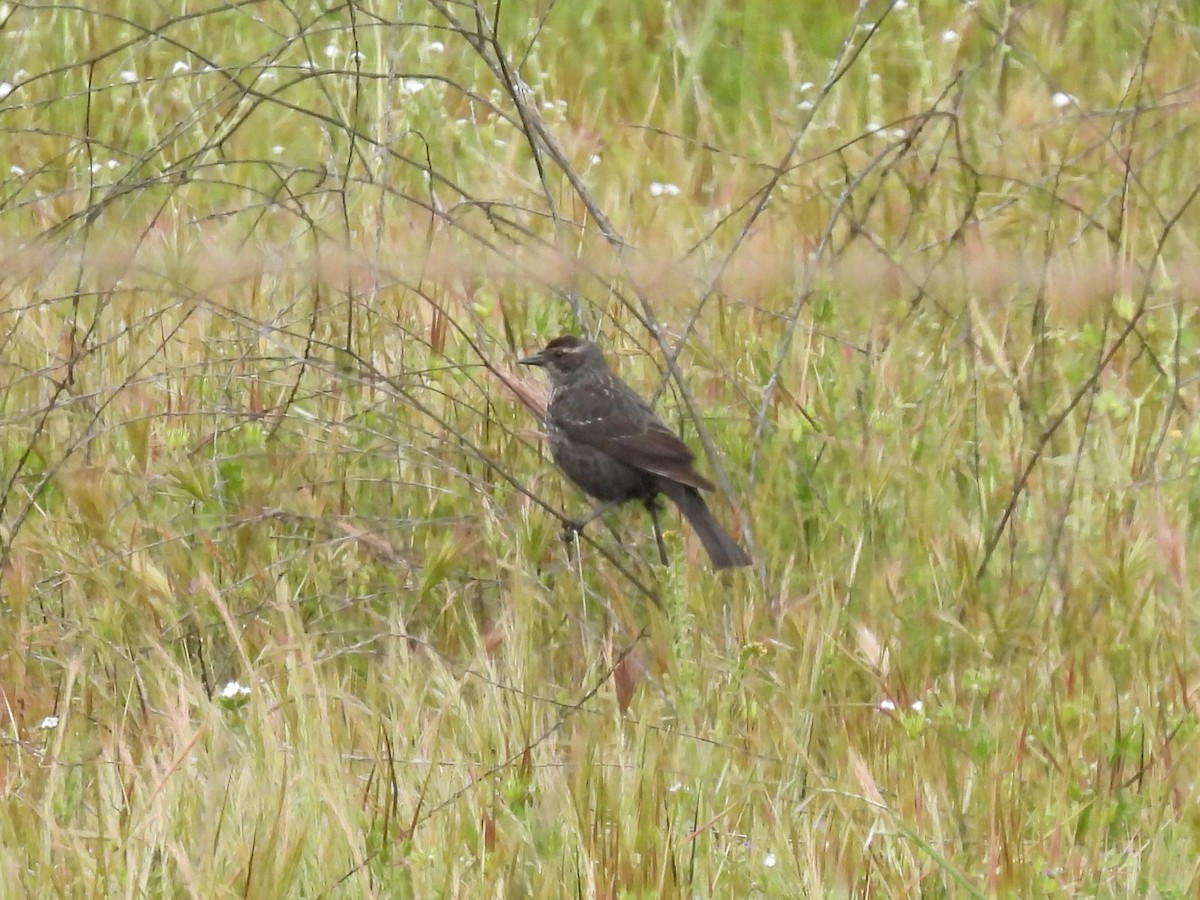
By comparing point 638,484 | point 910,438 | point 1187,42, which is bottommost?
point 638,484

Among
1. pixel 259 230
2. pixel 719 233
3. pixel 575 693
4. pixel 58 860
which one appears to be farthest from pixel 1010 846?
pixel 259 230

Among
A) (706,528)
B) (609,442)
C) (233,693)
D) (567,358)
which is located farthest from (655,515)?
(233,693)

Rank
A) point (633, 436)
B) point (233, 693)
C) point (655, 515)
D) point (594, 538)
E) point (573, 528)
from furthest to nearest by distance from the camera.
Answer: point (655, 515)
point (633, 436)
point (594, 538)
point (573, 528)
point (233, 693)

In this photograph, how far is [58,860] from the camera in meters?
2.91

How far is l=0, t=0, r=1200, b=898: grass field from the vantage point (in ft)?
9.69

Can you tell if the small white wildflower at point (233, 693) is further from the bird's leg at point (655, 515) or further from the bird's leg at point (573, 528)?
the bird's leg at point (655, 515)

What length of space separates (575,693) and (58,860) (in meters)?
1.12

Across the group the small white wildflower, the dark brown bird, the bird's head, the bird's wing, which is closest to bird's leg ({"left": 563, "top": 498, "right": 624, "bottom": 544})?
the dark brown bird

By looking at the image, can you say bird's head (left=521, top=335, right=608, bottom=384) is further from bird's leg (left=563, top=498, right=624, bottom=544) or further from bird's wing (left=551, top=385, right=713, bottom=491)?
bird's leg (left=563, top=498, right=624, bottom=544)

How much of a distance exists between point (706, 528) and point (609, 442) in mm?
628

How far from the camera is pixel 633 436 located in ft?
16.4

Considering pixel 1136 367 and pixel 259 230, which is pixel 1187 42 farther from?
pixel 259 230

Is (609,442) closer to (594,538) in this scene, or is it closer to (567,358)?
(594,538)

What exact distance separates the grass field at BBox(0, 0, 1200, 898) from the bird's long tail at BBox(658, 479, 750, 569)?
57mm
